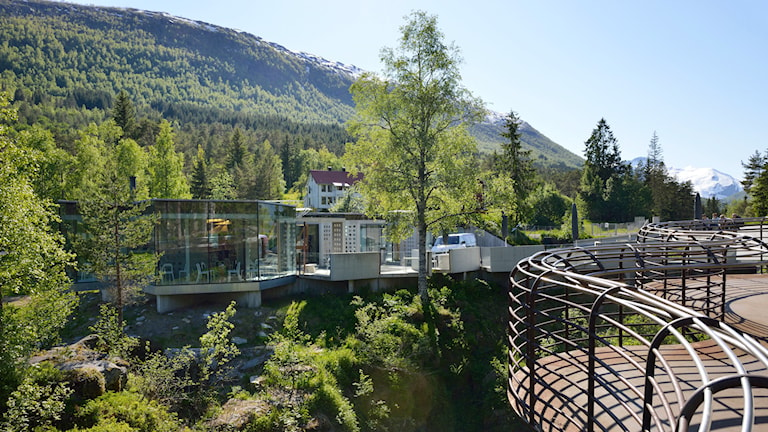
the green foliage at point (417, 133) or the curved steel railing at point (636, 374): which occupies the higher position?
the green foliage at point (417, 133)

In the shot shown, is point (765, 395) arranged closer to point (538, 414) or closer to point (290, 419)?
point (538, 414)

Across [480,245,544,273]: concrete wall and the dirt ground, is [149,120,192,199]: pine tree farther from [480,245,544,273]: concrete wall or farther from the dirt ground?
[480,245,544,273]: concrete wall

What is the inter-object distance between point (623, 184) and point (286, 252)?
48.3 m

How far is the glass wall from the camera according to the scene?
1762cm

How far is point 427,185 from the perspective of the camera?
19.4 meters

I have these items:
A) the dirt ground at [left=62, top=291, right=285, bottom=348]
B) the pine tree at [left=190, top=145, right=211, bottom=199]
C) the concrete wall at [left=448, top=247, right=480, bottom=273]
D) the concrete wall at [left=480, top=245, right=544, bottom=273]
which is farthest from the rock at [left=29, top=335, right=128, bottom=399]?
the pine tree at [left=190, top=145, right=211, bottom=199]

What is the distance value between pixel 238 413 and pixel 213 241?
25.3ft

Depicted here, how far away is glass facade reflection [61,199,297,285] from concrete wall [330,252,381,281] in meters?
2.49

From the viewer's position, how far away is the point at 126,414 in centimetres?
1009

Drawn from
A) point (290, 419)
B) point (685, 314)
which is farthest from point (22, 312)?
point (685, 314)

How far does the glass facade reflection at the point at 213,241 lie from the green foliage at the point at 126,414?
6500 millimetres

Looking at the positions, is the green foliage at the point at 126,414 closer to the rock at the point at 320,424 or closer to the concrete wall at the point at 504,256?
→ the rock at the point at 320,424

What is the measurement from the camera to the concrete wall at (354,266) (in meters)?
19.4

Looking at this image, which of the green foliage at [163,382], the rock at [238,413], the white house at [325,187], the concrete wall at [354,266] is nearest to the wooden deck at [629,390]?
the rock at [238,413]
